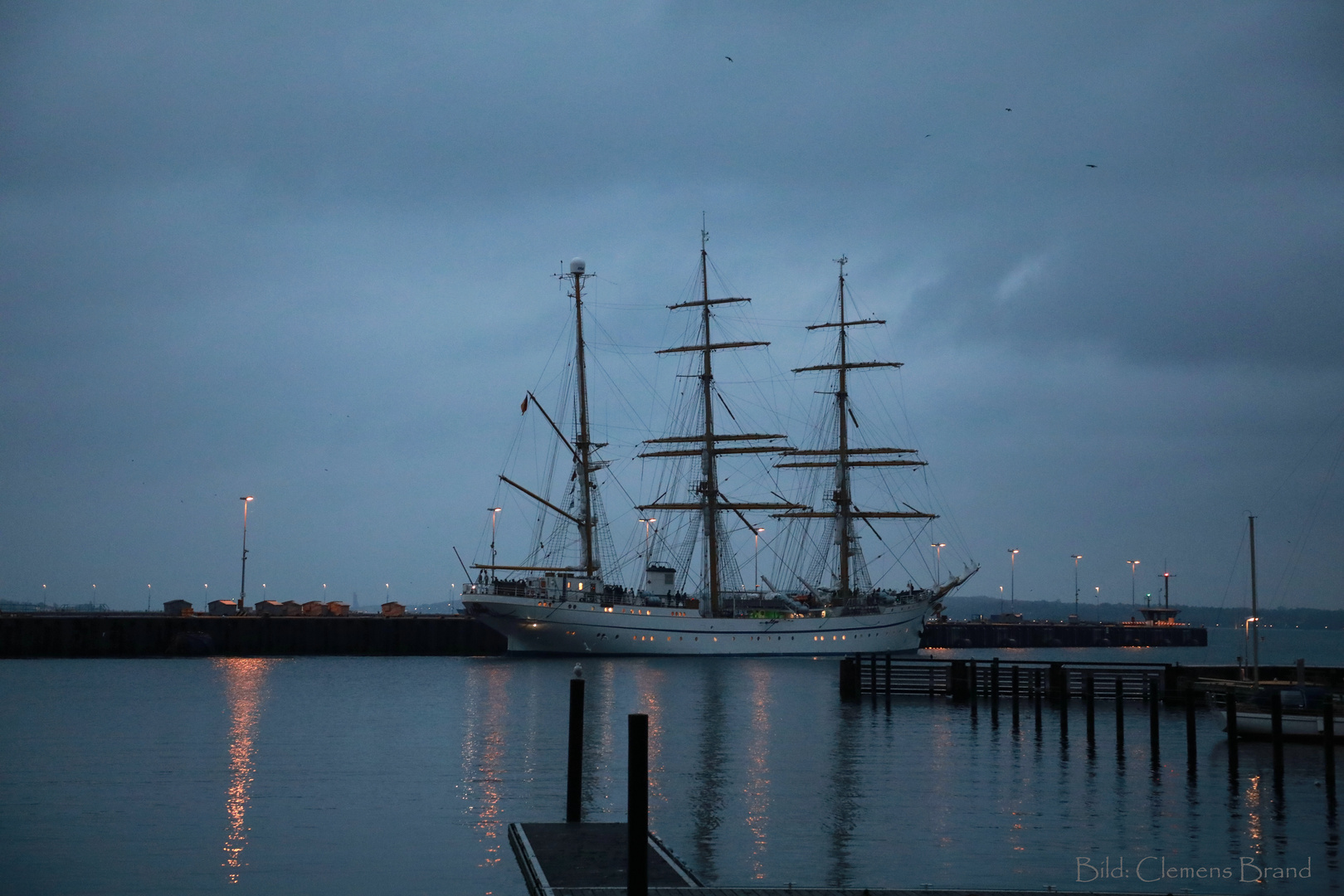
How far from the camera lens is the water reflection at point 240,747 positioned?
21.5 meters

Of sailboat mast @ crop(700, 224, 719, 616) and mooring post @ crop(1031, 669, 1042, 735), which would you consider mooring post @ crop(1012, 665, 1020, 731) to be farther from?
sailboat mast @ crop(700, 224, 719, 616)

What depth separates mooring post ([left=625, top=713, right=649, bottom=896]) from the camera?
15.1m

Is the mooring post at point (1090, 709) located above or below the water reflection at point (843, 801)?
above

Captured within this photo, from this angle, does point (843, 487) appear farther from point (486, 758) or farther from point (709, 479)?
point (486, 758)

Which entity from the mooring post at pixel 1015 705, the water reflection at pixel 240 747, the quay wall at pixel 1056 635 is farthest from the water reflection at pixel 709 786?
the quay wall at pixel 1056 635

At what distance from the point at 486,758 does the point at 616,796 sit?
752 cm

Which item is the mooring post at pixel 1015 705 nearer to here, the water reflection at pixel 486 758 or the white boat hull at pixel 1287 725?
the white boat hull at pixel 1287 725

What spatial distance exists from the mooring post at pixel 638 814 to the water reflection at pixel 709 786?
362cm

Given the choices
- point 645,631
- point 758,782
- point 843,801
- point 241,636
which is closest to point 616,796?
point 758,782

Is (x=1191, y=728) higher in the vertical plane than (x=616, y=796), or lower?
higher

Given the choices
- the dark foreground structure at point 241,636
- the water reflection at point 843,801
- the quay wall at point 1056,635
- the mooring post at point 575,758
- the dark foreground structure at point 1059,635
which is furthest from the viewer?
the dark foreground structure at point 1059,635

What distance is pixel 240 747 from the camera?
114ft

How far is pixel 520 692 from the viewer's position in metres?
55.0

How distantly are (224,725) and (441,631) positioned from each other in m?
53.6
